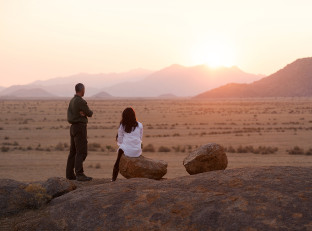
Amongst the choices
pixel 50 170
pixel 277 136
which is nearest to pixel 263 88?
pixel 277 136

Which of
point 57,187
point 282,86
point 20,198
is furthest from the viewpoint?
point 282,86

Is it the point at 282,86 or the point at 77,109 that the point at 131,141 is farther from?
the point at 282,86

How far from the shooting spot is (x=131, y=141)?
794 centimetres

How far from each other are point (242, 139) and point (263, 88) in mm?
129521

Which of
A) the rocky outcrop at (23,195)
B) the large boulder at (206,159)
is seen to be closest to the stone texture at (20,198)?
the rocky outcrop at (23,195)

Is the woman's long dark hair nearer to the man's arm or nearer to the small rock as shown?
the man's arm

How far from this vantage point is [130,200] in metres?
5.52

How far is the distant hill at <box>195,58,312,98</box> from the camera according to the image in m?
140

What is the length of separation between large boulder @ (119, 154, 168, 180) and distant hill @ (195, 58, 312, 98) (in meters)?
138

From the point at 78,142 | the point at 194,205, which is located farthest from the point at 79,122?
the point at 194,205

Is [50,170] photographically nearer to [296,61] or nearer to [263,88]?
[263,88]

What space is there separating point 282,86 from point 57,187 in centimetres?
14634

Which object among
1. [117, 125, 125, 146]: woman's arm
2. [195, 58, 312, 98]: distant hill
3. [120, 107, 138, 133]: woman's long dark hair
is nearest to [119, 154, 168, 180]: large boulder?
[117, 125, 125, 146]: woman's arm

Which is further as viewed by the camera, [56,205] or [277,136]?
[277,136]
